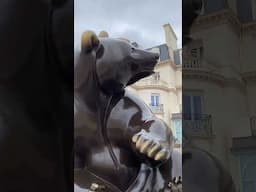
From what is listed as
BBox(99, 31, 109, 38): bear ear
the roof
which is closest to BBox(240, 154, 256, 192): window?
the roof

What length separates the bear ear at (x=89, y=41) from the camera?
2.97 ft

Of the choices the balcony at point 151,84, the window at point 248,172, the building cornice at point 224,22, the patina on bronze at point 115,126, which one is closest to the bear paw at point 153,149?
the patina on bronze at point 115,126

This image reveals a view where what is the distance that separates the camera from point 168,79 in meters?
0.91

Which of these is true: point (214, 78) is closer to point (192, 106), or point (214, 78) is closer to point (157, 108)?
point (192, 106)

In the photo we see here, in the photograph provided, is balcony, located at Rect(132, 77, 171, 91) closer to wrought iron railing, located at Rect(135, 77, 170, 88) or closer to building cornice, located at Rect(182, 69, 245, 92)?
wrought iron railing, located at Rect(135, 77, 170, 88)

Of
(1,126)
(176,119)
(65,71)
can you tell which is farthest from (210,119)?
(1,126)

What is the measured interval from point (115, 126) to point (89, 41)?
183 mm

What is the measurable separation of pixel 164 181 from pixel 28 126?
287mm

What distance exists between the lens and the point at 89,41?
907 millimetres

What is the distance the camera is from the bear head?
917mm

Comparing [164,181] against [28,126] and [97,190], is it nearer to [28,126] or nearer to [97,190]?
[97,190]

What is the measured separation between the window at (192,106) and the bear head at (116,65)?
127 millimetres

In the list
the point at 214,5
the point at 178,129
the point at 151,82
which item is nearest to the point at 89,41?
the point at 151,82

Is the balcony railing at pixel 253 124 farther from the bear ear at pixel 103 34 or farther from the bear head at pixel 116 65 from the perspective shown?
the bear ear at pixel 103 34
